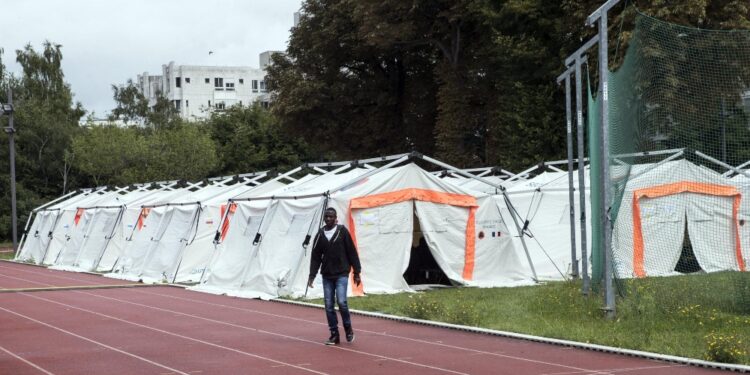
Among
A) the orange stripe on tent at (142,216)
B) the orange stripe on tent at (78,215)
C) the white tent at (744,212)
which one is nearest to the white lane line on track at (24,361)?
the white tent at (744,212)

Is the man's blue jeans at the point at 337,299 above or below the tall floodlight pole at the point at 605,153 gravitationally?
below

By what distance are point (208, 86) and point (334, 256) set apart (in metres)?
95.1

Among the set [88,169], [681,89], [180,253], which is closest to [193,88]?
[88,169]

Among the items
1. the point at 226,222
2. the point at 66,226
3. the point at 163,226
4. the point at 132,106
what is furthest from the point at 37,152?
the point at 226,222

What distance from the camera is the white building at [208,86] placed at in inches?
4085

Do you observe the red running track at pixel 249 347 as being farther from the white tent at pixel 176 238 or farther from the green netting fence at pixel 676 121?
the white tent at pixel 176 238

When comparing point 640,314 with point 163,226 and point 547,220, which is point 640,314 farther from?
point 163,226

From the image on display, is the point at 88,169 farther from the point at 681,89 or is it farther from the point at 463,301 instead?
the point at 681,89

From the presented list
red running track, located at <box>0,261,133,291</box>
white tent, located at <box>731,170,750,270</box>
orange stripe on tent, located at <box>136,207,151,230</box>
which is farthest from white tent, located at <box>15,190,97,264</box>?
white tent, located at <box>731,170,750,270</box>

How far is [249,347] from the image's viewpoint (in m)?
12.5

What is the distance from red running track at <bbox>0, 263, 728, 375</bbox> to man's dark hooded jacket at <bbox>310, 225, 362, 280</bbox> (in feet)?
3.22

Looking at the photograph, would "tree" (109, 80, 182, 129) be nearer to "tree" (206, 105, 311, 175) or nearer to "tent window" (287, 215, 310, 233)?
"tree" (206, 105, 311, 175)

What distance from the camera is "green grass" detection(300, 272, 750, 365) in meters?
11.4

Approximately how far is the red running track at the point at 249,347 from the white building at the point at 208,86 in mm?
86778
